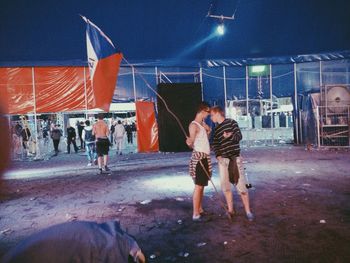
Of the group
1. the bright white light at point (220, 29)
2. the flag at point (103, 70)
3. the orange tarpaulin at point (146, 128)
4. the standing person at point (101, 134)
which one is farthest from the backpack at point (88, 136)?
the bright white light at point (220, 29)

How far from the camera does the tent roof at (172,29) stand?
17.2 meters

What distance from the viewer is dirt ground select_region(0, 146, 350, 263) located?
461 centimetres

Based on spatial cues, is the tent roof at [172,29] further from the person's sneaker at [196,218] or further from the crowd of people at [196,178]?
the person's sneaker at [196,218]

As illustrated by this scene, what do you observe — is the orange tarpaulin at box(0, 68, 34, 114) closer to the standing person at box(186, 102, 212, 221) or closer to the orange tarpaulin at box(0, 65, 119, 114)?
the orange tarpaulin at box(0, 65, 119, 114)

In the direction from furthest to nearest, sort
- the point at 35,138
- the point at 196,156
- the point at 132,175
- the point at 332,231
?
the point at 35,138 → the point at 132,175 → the point at 196,156 → the point at 332,231

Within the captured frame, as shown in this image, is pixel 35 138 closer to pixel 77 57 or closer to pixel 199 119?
pixel 77 57

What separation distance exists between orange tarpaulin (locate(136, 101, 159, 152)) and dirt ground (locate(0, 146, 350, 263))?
19.5 ft

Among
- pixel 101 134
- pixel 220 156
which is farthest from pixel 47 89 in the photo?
pixel 220 156

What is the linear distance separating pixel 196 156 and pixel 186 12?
1419cm

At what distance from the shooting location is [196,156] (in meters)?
5.89

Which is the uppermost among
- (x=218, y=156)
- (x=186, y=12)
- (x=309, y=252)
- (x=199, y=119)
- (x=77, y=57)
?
(x=186, y=12)

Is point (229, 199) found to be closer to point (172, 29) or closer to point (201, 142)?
point (201, 142)

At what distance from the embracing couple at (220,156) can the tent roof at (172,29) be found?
13.2 meters

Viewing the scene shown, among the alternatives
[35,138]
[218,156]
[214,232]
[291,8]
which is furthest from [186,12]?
[214,232]
